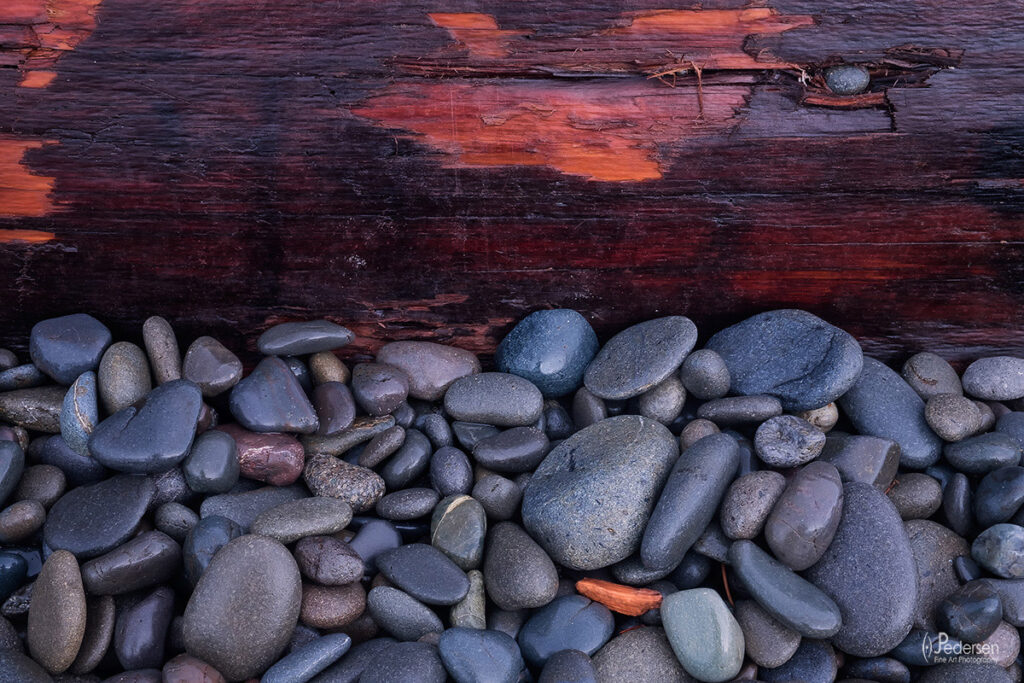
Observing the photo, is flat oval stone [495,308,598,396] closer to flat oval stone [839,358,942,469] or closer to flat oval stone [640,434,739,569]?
flat oval stone [640,434,739,569]

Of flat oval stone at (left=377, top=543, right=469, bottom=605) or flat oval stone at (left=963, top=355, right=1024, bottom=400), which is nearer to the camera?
flat oval stone at (left=377, top=543, right=469, bottom=605)

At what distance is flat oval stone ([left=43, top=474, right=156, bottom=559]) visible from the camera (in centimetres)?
261

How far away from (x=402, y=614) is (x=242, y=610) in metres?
0.50

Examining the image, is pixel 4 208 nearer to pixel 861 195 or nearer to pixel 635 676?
pixel 635 676

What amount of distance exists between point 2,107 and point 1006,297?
12.9ft

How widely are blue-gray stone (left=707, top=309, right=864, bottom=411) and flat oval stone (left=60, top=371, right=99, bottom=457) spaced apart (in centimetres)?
244

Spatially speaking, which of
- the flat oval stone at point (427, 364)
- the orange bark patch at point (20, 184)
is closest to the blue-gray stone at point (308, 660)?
the flat oval stone at point (427, 364)

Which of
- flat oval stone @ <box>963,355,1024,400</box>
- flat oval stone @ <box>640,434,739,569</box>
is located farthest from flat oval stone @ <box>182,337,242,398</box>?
flat oval stone @ <box>963,355,1024,400</box>

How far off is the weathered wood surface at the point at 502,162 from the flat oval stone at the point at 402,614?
47.2 inches

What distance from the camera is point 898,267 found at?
126 inches

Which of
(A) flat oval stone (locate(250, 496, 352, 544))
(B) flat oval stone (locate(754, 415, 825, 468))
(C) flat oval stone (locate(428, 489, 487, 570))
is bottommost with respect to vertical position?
(C) flat oval stone (locate(428, 489, 487, 570))

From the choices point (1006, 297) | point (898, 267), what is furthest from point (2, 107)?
point (1006, 297)

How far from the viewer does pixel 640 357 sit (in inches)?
125

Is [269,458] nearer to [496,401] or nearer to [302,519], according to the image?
[302,519]
